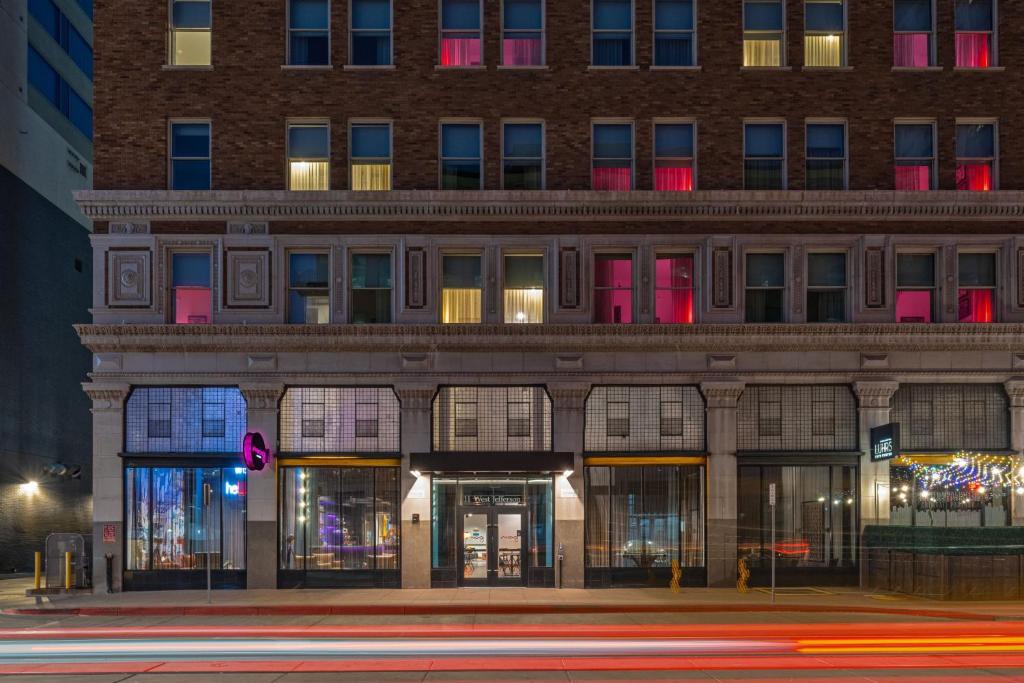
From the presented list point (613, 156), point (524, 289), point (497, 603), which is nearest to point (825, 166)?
point (613, 156)

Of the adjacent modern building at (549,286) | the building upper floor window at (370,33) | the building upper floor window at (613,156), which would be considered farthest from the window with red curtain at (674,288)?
the building upper floor window at (370,33)

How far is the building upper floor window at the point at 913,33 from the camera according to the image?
2869 centimetres

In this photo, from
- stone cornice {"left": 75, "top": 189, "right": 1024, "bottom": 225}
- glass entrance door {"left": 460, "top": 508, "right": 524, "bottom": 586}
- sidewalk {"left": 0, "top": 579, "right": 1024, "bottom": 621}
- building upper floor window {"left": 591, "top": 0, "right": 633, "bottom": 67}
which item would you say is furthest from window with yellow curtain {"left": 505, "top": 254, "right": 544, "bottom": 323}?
sidewalk {"left": 0, "top": 579, "right": 1024, "bottom": 621}

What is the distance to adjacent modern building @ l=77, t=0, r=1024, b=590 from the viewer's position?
2753 centimetres

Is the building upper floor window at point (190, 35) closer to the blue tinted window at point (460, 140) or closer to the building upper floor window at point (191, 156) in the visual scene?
the building upper floor window at point (191, 156)

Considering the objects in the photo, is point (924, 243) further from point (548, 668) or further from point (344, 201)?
point (548, 668)

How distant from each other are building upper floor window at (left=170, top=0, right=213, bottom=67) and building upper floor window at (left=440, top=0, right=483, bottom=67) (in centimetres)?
673

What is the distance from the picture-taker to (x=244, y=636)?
1867 cm

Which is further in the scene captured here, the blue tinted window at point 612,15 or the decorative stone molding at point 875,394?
the blue tinted window at point 612,15

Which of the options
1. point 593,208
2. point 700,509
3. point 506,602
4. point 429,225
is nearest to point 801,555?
point 700,509

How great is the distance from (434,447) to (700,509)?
7650 millimetres

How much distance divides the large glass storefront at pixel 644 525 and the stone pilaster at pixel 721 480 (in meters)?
0.33

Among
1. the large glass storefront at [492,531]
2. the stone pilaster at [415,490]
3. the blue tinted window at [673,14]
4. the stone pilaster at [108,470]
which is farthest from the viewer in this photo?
the blue tinted window at [673,14]

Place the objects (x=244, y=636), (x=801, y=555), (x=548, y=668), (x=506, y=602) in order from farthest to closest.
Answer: (x=801, y=555) → (x=506, y=602) → (x=244, y=636) → (x=548, y=668)
